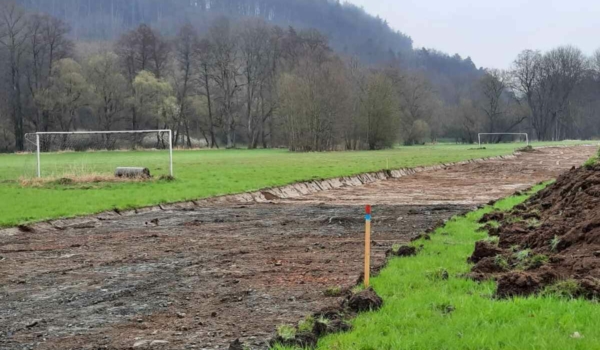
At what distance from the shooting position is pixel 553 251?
7.80 m

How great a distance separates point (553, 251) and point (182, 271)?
18.0 ft

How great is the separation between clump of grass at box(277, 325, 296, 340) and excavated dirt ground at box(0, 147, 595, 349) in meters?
0.17

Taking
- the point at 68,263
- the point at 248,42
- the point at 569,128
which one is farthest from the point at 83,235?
the point at 569,128

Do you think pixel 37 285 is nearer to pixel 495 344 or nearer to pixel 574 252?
pixel 495 344

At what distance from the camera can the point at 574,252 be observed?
7.42 m

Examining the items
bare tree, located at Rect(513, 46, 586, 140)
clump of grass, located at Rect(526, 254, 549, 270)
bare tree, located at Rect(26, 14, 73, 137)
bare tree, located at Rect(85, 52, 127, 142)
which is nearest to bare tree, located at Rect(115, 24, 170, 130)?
bare tree, located at Rect(85, 52, 127, 142)

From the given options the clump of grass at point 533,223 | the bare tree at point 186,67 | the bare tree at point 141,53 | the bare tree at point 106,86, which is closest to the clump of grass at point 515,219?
the clump of grass at point 533,223

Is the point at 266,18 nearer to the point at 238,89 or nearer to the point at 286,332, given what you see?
the point at 238,89

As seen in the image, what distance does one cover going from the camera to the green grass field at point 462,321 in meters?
4.95

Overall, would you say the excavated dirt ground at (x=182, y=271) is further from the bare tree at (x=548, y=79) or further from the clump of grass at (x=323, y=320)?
the bare tree at (x=548, y=79)

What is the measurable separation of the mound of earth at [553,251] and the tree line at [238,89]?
63.1m

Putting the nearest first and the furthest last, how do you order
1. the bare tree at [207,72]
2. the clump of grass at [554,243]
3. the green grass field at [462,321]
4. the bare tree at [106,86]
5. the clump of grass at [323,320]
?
1. the green grass field at [462,321]
2. the clump of grass at [323,320]
3. the clump of grass at [554,243]
4. the bare tree at [106,86]
5. the bare tree at [207,72]

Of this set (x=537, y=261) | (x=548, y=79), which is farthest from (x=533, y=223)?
(x=548, y=79)

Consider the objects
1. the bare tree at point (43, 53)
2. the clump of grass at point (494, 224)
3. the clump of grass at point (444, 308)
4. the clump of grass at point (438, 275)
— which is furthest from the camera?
the bare tree at point (43, 53)
